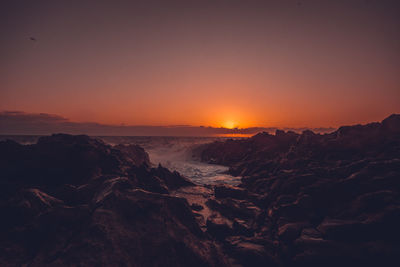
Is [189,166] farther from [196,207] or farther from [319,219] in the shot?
[319,219]

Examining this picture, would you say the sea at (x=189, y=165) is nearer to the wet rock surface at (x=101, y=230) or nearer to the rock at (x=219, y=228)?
the rock at (x=219, y=228)

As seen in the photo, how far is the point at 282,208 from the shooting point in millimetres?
6500

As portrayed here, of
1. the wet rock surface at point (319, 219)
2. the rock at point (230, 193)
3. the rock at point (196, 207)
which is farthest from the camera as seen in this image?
the rock at point (230, 193)

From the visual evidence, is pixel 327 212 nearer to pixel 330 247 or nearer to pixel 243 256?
pixel 330 247

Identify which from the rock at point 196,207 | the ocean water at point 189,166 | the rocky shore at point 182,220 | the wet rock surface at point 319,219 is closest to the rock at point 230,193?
the wet rock surface at point 319,219

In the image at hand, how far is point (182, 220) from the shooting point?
499cm

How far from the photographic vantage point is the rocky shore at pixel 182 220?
3.99m

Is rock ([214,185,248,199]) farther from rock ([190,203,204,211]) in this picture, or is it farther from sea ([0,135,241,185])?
sea ([0,135,241,185])

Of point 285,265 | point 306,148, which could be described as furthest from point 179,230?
point 306,148

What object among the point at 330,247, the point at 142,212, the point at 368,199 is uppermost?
the point at 368,199

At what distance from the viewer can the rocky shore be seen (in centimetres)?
399

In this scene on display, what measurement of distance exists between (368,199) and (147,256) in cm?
551

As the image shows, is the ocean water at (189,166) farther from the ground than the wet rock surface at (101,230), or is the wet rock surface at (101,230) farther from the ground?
the wet rock surface at (101,230)

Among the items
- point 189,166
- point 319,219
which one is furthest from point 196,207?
point 189,166
